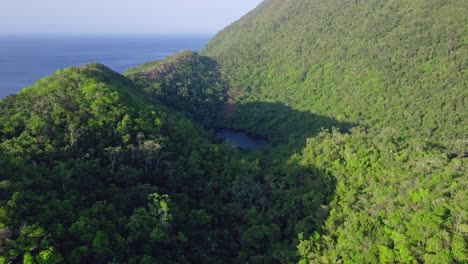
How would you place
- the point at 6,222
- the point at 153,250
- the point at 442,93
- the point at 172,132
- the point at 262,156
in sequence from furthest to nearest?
the point at 442,93 < the point at 262,156 < the point at 172,132 < the point at 153,250 < the point at 6,222

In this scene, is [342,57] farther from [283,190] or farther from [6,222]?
[6,222]

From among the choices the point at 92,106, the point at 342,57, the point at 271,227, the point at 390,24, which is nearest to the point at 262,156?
the point at 271,227

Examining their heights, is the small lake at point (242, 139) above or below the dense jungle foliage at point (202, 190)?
below

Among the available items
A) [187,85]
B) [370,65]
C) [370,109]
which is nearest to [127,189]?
[370,109]

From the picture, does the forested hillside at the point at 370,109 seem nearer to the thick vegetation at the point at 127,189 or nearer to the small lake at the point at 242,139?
the small lake at the point at 242,139

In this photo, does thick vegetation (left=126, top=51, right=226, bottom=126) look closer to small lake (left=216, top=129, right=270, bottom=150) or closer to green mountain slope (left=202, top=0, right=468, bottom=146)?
small lake (left=216, top=129, right=270, bottom=150)

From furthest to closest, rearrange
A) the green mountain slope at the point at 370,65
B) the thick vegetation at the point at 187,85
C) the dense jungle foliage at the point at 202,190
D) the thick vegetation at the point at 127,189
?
the thick vegetation at the point at 187,85 → the green mountain slope at the point at 370,65 → the dense jungle foliage at the point at 202,190 → the thick vegetation at the point at 127,189

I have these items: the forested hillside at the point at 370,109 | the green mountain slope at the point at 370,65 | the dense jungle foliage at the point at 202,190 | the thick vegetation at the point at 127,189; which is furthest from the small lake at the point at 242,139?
the thick vegetation at the point at 127,189
